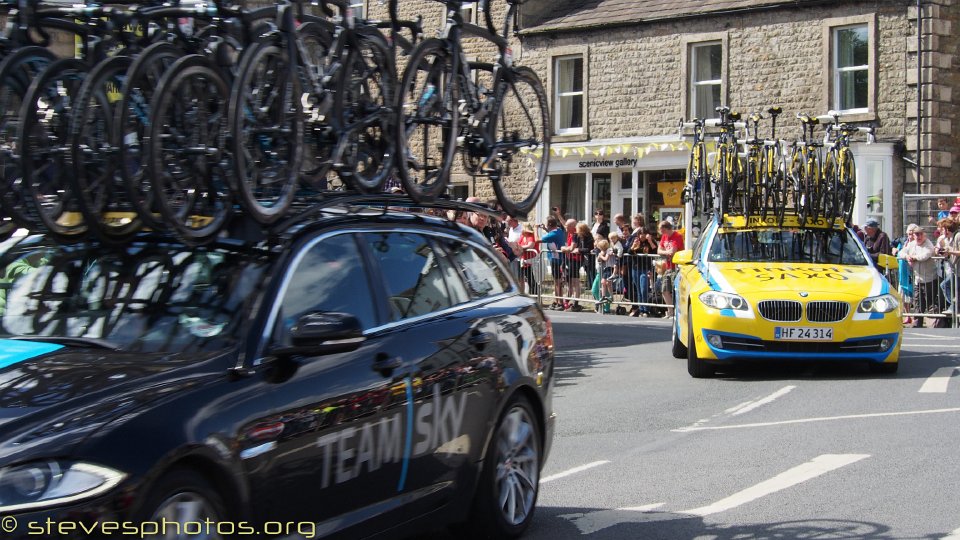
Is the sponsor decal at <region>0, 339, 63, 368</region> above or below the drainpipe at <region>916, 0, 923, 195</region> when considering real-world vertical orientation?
below

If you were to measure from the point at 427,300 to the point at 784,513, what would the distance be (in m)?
2.64

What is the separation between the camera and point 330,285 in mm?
6031

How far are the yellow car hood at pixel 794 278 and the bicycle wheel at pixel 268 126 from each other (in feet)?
28.6

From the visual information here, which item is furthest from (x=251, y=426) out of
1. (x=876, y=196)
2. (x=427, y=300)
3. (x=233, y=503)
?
(x=876, y=196)

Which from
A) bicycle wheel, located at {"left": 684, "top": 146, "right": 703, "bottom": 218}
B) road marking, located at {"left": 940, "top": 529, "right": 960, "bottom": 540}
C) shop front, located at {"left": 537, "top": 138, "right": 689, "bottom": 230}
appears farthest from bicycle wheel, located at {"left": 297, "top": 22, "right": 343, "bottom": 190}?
shop front, located at {"left": 537, "top": 138, "right": 689, "bottom": 230}

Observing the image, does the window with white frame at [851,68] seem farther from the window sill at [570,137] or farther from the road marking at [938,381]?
the road marking at [938,381]

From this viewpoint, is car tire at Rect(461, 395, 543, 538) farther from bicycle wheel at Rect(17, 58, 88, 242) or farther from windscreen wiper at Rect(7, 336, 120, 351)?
bicycle wheel at Rect(17, 58, 88, 242)

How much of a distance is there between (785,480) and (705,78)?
2781 centimetres

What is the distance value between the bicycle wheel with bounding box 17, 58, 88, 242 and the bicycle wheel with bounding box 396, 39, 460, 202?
1865 mm

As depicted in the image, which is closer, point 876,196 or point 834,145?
point 834,145

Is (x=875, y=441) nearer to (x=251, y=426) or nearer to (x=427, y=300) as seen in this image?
(x=427, y=300)

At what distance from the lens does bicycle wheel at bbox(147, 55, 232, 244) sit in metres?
6.18

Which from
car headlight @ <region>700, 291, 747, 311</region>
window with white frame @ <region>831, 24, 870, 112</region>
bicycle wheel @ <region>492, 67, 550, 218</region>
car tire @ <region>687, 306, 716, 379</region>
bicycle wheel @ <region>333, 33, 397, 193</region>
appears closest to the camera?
bicycle wheel @ <region>333, 33, 397, 193</region>

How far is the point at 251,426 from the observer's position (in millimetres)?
5113
